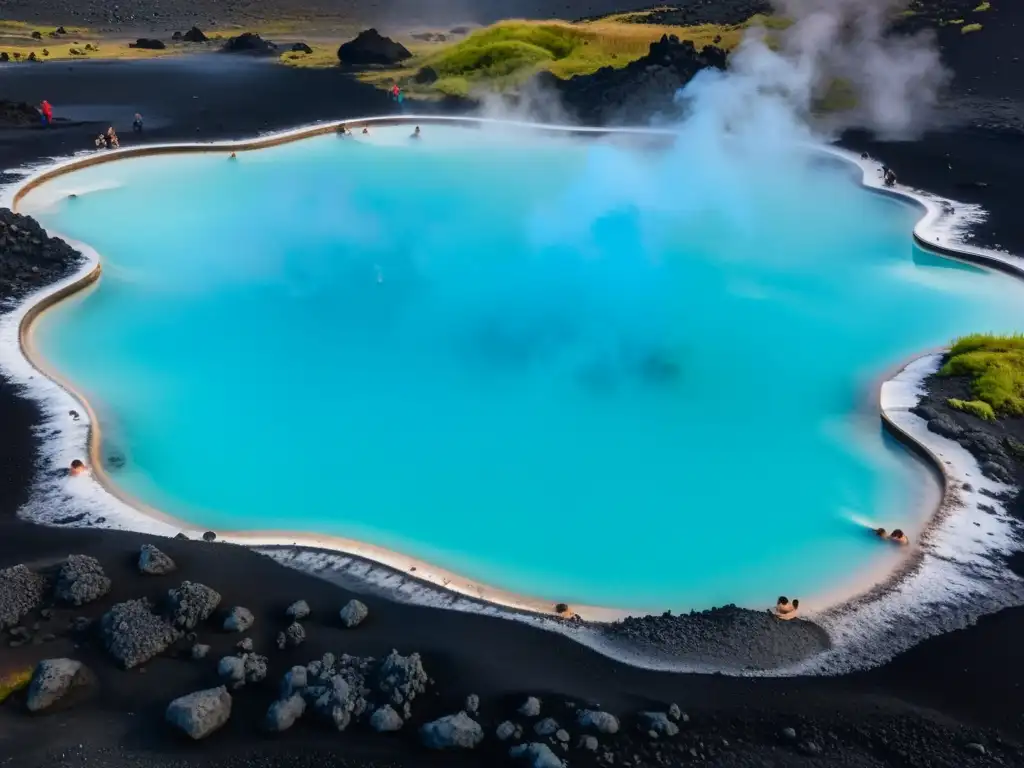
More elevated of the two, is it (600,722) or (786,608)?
(600,722)

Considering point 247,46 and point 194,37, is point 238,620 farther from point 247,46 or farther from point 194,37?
point 194,37

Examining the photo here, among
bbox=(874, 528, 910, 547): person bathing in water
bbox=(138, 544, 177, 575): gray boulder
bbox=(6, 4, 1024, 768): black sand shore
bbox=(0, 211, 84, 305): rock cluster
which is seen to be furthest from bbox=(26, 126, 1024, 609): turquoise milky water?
bbox=(138, 544, 177, 575): gray boulder

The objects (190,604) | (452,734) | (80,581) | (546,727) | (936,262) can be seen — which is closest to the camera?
(452,734)

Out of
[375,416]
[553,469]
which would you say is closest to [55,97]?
[375,416]

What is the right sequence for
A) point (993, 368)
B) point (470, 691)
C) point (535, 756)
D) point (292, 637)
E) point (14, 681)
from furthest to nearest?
1. point (993, 368)
2. point (292, 637)
3. point (470, 691)
4. point (14, 681)
5. point (535, 756)

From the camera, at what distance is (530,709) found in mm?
5988

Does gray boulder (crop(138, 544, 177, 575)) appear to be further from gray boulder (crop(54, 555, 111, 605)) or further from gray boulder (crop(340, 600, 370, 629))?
gray boulder (crop(340, 600, 370, 629))

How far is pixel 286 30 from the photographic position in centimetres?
4041

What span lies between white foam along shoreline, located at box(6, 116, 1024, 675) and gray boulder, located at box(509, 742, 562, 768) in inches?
49.7

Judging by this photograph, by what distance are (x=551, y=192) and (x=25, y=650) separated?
49.1ft

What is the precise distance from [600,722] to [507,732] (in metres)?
0.66

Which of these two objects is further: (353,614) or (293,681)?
(353,614)

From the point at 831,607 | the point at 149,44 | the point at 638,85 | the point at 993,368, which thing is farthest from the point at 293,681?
the point at 149,44

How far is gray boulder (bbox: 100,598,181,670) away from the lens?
629cm
